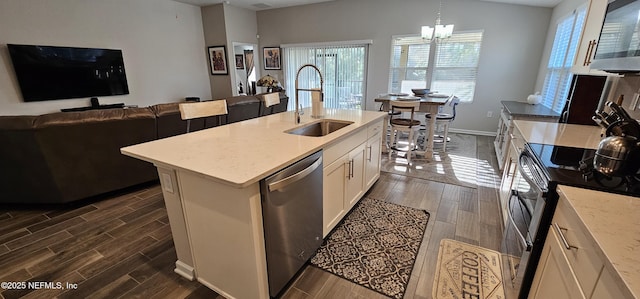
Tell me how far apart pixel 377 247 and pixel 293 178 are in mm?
1063

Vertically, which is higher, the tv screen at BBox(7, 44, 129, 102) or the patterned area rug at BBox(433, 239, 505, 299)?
the tv screen at BBox(7, 44, 129, 102)

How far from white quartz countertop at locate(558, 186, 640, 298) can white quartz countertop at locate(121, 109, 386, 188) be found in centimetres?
120

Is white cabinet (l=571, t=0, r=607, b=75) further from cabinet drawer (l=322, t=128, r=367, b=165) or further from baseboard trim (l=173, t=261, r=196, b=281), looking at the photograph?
baseboard trim (l=173, t=261, r=196, b=281)

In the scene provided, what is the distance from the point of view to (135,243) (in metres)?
2.16

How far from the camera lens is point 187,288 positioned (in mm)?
1727

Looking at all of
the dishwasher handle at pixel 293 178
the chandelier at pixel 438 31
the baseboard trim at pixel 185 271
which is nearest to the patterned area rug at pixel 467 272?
the dishwasher handle at pixel 293 178

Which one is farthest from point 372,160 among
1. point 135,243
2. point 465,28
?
point 465,28

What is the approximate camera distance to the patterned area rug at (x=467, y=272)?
1.67 meters

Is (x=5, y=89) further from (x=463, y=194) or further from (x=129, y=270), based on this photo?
(x=463, y=194)

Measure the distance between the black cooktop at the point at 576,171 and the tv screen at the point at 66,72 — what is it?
6335mm

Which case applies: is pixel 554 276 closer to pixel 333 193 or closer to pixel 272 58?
pixel 333 193

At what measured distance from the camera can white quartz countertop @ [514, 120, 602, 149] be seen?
1.79 meters

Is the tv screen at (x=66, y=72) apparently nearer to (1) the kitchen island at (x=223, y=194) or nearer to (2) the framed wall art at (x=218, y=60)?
(2) the framed wall art at (x=218, y=60)

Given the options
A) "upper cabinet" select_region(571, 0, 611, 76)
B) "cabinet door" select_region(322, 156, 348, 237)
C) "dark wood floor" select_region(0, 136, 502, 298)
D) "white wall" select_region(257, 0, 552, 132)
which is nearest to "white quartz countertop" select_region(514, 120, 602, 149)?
"upper cabinet" select_region(571, 0, 611, 76)
